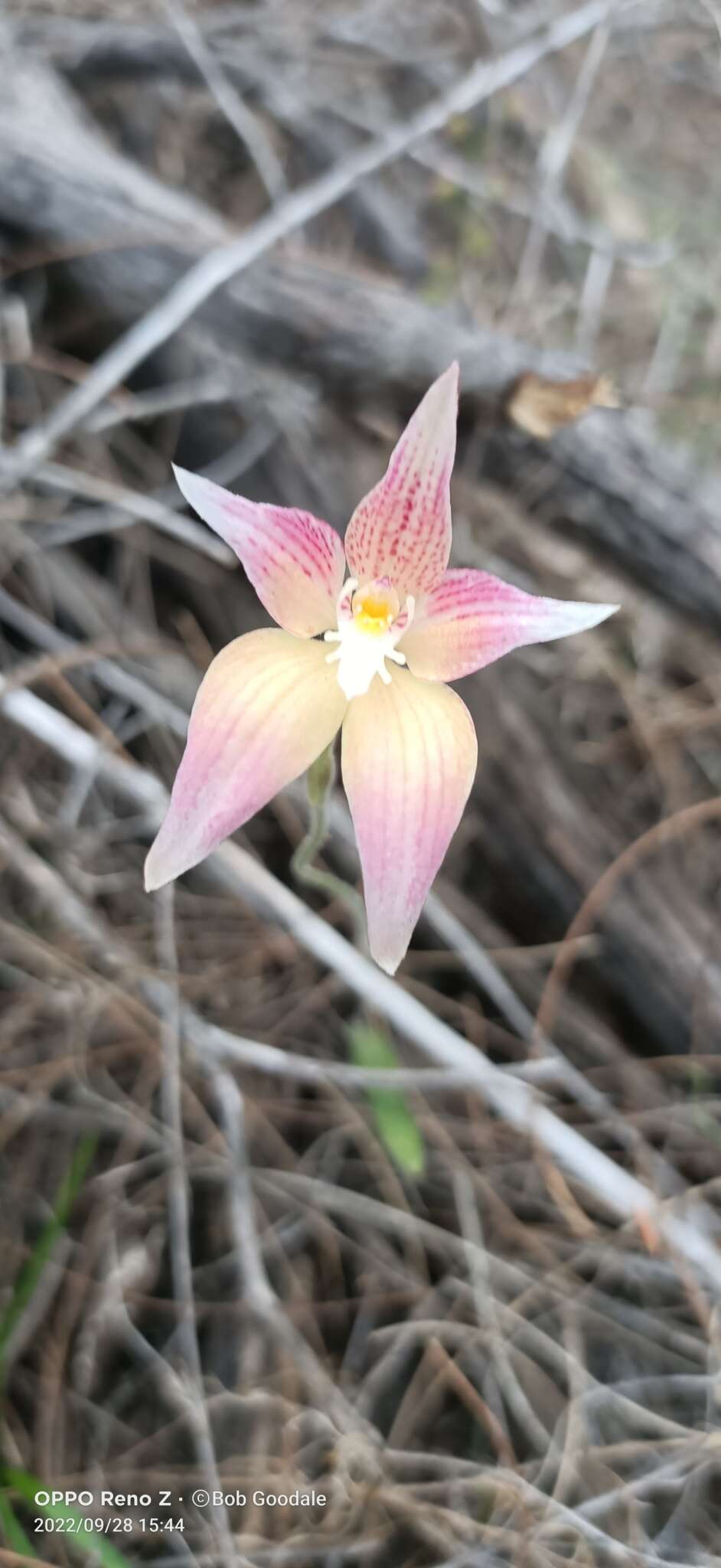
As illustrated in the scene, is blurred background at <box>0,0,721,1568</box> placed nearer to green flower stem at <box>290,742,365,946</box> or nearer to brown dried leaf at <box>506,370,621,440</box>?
brown dried leaf at <box>506,370,621,440</box>

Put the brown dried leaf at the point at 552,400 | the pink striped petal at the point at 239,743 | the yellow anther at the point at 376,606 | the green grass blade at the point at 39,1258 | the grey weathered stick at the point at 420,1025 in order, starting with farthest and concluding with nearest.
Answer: the brown dried leaf at the point at 552,400
the grey weathered stick at the point at 420,1025
the green grass blade at the point at 39,1258
the yellow anther at the point at 376,606
the pink striped petal at the point at 239,743

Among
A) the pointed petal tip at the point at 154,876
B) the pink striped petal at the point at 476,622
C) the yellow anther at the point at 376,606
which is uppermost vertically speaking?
the yellow anther at the point at 376,606

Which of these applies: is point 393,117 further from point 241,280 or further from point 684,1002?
point 684,1002

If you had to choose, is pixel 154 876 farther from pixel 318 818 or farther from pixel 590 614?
pixel 590 614

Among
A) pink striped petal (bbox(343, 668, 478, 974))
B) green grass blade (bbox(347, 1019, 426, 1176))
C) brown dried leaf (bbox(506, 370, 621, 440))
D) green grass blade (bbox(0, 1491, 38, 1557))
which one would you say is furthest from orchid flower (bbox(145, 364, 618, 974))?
green grass blade (bbox(0, 1491, 38, 1557))

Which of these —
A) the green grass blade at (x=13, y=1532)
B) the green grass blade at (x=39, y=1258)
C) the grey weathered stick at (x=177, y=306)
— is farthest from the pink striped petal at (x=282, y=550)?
the green grass blade at (x=13, y=1532)

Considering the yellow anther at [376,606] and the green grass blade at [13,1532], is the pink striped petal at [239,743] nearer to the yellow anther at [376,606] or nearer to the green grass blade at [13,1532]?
the yellow anther at [376,606]

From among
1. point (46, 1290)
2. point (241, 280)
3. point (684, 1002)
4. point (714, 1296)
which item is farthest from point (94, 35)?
point (714, 1296)
